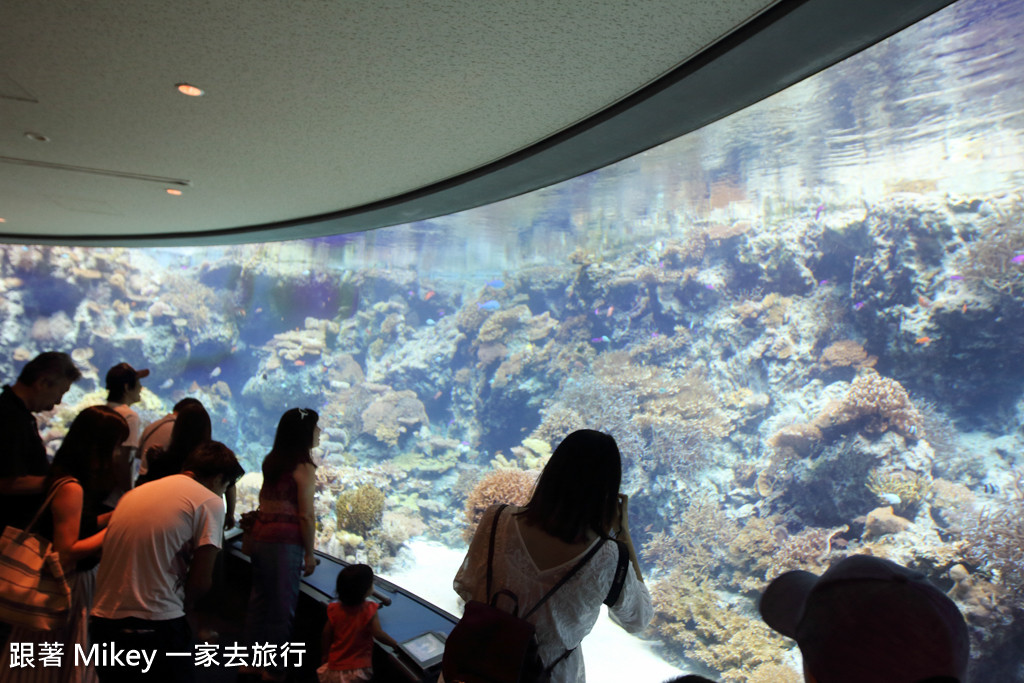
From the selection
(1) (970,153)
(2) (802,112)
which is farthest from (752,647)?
(1) (970,153)

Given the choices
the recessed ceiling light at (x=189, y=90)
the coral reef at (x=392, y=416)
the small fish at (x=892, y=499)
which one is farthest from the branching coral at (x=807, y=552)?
the coral reef at (x=392, y=416)

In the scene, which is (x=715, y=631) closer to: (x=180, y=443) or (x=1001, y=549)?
(x=1001, y=549)

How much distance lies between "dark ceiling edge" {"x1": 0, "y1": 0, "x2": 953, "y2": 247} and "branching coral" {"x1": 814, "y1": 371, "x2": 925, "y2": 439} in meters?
8.96

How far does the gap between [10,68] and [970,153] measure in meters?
16.2

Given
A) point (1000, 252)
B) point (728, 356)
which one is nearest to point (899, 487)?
point (728, 356)

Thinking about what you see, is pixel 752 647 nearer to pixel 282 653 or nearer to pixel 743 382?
pixel 282 653

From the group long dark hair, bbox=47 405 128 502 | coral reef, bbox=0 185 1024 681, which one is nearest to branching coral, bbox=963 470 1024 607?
coral reef, bbox=0 185 1024 681

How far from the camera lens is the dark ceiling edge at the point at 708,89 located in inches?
55.0

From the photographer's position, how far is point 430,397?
19.8 metres

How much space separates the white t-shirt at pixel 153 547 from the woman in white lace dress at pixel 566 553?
124 cm

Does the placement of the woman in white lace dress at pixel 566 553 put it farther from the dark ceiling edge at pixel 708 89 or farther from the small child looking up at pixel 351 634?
the dark ceiling edge at pixel 708 89

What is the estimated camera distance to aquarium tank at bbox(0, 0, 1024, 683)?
314 inches

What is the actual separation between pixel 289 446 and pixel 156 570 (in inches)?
32.6

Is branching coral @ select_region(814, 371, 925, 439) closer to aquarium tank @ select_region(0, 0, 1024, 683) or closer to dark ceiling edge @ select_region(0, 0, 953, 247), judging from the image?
aquarium tank @ select_region(0, 0, 1024, 683)
